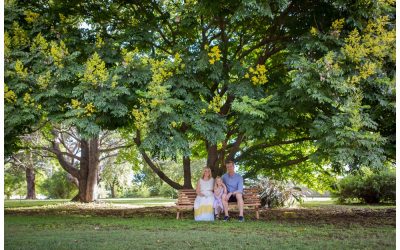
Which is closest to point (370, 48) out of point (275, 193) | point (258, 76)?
point (258, 76)

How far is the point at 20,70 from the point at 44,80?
0.46m

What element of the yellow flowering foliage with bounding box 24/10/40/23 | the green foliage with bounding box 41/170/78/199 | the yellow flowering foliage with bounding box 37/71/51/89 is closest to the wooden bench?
the yellow flowering foliage with bounding box 37/71/51/89

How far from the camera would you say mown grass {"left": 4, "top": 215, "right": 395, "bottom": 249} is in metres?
6.11

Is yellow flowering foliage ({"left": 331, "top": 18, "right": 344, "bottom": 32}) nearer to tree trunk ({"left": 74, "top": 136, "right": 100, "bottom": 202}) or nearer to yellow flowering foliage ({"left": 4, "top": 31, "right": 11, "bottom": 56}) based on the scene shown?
yellow flowering foliage ({"left": 4, "top": 31, "right": 11, "bottom": 56})

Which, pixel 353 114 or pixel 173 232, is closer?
pixel 173 232

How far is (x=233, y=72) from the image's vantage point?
10.0 meters

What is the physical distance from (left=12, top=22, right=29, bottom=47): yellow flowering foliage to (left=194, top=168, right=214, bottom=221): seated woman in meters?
4.75

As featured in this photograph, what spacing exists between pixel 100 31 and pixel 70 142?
712 inches

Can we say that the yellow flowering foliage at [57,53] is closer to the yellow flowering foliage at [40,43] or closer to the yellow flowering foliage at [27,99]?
the yellow flowering foliage at [40,43]

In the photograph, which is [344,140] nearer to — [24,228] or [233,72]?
[233,72]

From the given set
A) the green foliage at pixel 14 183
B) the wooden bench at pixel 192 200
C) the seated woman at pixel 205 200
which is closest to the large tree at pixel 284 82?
the seated woman at pixel 205 200

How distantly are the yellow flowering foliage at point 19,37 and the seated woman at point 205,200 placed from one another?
4.75 metres

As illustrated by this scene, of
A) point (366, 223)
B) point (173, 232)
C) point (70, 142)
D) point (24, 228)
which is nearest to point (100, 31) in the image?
point (24, 228)

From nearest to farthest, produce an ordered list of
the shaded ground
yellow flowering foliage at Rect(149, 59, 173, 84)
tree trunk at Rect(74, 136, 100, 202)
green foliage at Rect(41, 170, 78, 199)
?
yellow flowering foliage at Rect(149, 59, 173, 84) < the shaded ground < tree trunk at Rect(74, 136, 100, 202) < green foliage at Rect(41, 170, 78, 199)
